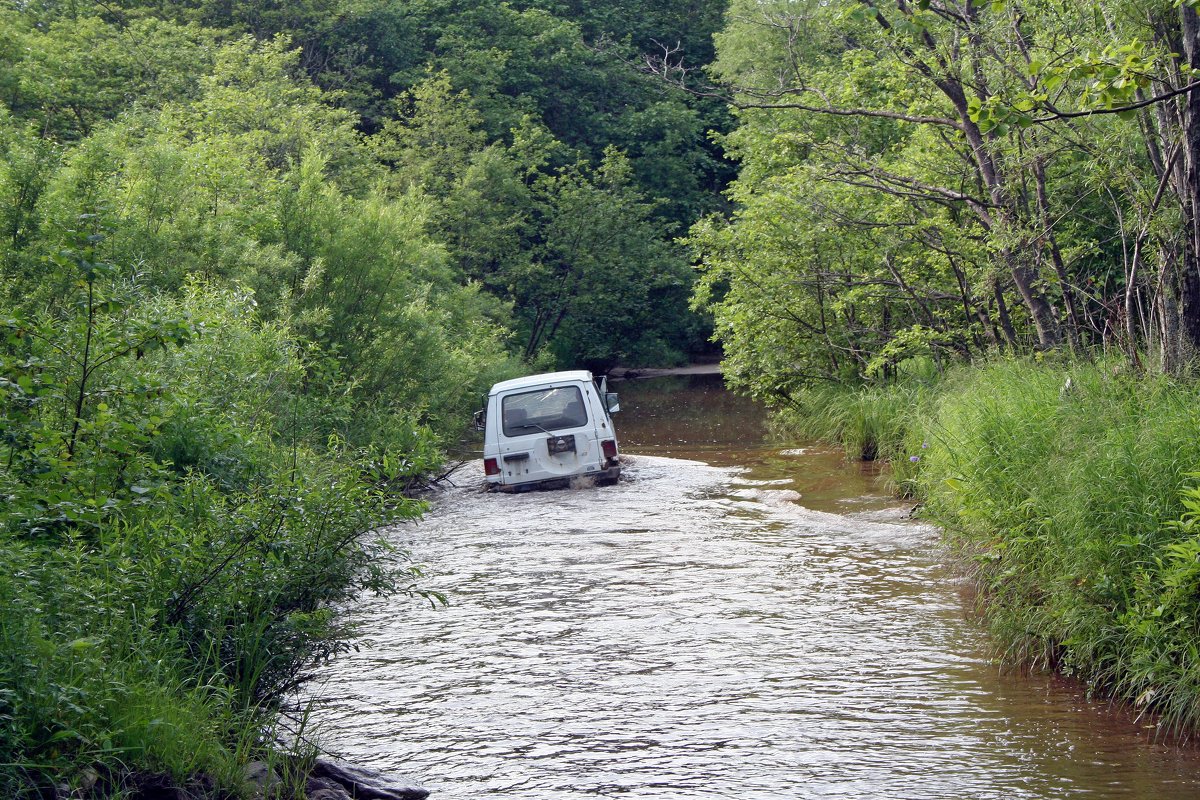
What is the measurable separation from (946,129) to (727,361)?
862cm

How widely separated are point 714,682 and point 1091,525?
2449mm

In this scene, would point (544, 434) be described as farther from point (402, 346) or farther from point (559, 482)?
point (402, 346)

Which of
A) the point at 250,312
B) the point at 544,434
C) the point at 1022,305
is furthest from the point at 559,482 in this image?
the point at 1022,305

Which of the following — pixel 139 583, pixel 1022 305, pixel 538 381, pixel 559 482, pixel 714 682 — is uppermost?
pixel 1022 305

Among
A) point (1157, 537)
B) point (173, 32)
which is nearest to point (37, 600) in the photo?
point (1157, 537)

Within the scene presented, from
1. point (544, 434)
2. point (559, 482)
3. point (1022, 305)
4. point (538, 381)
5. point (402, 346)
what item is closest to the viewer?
point (1022, 305)

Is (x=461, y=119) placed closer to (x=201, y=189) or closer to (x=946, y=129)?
(x=201, y=189)

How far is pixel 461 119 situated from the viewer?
120 ft

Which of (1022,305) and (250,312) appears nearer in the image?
(250,312)

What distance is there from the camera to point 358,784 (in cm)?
564

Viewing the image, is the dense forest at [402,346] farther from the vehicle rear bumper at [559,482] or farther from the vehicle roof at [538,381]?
the vehicle rear bumper at [559,482]

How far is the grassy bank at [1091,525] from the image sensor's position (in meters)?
6.39

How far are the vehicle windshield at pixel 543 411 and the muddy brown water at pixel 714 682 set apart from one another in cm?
283

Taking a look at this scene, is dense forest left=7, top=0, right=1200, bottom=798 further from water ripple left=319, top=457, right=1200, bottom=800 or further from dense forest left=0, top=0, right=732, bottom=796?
water ripple left=319, top=457, right=1200, bottom=800
